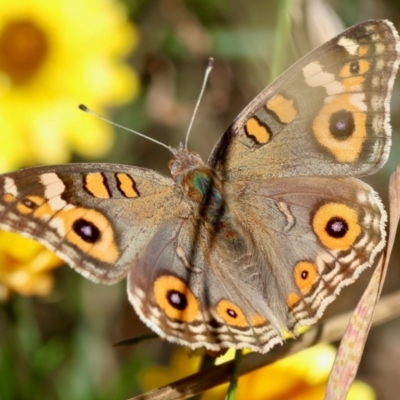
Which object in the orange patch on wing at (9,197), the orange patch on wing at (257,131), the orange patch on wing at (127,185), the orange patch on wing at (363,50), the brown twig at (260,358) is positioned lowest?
the brown twig at (260,358)

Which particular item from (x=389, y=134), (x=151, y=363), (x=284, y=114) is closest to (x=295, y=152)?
(x=284, y=114)

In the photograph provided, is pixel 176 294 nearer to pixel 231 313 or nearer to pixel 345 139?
pixel 231 313

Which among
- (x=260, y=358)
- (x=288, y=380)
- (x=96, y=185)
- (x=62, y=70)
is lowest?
(x=288, y=380)

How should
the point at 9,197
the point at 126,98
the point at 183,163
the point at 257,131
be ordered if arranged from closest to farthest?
the point at 9,197, the point at 257,131, the point at 183,163, the point at 126,98

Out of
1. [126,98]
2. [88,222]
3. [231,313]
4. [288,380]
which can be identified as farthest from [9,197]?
[126,98]

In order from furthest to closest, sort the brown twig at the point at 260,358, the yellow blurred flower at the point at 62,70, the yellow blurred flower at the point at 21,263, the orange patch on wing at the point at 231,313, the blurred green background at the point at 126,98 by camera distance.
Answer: the yellow blurred flower at the point at 62,70 < the blurred green background at the point at 126,98 < the yellow blurred flower at the point at 21,263 < the orange patch on wing at the point at 231,313 < the brown twig at the point at 260,358

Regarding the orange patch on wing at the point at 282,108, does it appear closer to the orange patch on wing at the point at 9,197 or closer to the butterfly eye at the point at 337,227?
the butterfly eye at the point at 337,227

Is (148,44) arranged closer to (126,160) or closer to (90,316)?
(126,160)

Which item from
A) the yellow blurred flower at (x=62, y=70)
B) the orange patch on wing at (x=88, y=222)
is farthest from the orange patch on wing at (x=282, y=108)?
the yellow blurred flower at (x=62, y=70)
